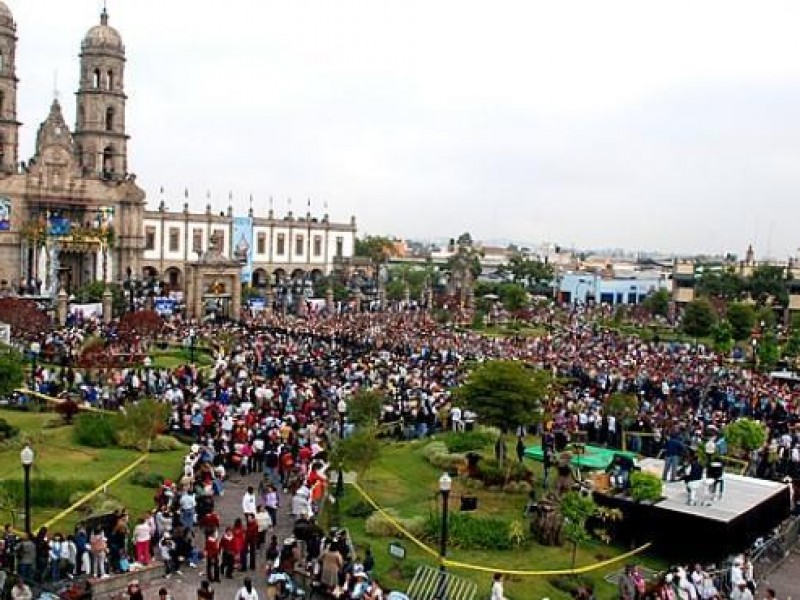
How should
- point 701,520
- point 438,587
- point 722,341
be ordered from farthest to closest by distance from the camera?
point 722,341 < point 701,520 < point 438,587

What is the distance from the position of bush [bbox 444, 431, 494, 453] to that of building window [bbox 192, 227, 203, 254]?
6413cm

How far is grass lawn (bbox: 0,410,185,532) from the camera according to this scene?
19.1 m

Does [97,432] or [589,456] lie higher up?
[97,432]

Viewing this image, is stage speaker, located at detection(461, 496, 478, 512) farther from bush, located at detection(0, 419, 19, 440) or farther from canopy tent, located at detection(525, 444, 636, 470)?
bush, located at detection(0, 419, 19, 440)

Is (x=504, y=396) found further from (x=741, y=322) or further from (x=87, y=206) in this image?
(x=87, y=206)

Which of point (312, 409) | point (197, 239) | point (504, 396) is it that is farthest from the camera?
point (197, 239)

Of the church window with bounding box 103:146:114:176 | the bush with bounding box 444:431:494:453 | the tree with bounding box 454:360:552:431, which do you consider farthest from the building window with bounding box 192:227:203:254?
the tree with bounding box 454:360:552:431

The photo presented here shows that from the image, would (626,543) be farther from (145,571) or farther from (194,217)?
(194,217)

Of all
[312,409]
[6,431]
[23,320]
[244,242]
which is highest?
[244,242]

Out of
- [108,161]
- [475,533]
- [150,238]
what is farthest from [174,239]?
[475,533]

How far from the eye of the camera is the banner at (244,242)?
87812 mm

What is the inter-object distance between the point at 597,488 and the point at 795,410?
603 inches

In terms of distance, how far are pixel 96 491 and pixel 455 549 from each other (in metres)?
7.39

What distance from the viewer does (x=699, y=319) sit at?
61.5 meters
